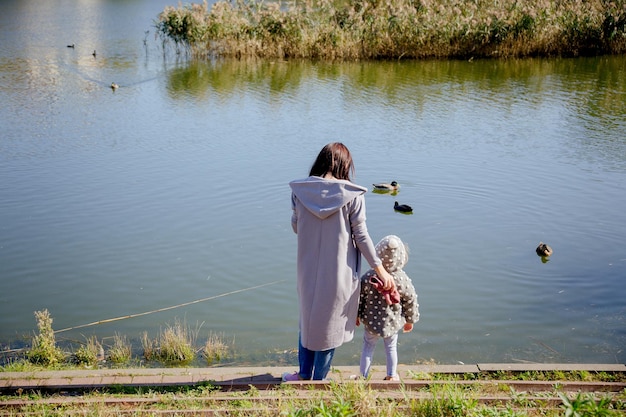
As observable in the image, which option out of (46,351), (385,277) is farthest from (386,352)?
(46,351)

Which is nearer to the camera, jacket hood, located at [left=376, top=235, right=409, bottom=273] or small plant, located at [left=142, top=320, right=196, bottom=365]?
jacket hood, located at [left=376, top=235, right=409, bottom=273]

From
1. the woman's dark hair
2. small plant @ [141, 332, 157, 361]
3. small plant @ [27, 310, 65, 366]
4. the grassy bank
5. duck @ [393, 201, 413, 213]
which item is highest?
the grassy bank

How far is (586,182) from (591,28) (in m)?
12.2

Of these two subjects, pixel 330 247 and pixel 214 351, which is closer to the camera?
pixel 330 247

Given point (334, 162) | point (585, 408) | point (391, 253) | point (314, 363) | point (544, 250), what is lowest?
point (544, 250)

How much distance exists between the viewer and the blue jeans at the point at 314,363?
4102mm

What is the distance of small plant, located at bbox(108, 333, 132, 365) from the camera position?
17.8 feet

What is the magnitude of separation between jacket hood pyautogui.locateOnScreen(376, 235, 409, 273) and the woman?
0.11 meters

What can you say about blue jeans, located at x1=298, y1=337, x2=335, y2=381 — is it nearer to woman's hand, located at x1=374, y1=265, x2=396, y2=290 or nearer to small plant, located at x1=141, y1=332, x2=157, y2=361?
woman's hand, located at x1=374, y1=265, x2=396, y2=290

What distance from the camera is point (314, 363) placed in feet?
13.6

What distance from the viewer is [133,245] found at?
7.98 m

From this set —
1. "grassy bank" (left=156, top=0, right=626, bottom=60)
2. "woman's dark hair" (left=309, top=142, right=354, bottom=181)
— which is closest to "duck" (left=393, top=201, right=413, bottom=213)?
"woman's dark hair" (left=309, top=142, right=354, bottom=181)

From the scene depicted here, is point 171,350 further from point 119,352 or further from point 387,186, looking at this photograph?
point 387,186

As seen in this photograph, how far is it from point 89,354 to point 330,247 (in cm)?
249
